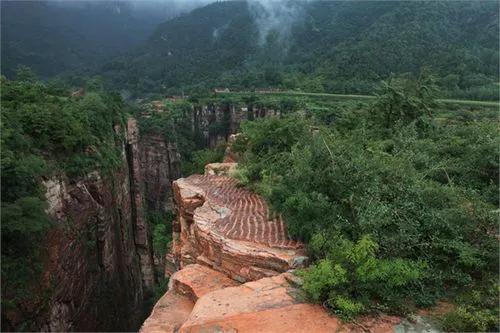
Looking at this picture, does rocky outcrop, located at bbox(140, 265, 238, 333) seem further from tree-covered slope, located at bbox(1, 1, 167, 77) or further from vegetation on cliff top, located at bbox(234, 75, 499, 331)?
tree-covered slope, located at bbox(1, 1, 167, 77)

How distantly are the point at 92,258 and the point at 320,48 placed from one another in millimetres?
65725

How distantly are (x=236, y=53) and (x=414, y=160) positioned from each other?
82.1m

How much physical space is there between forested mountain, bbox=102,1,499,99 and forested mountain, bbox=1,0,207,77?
12.3 m

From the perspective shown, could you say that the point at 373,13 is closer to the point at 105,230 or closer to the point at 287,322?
the point at 105,230

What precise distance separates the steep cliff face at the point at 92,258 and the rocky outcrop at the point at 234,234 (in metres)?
6.43

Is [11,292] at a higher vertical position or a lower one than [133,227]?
higher

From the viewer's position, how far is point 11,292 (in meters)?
10.3

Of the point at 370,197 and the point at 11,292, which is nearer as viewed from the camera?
the point at 370,197

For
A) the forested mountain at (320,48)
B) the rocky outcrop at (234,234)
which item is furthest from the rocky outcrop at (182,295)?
the forested mountain at (320,48)

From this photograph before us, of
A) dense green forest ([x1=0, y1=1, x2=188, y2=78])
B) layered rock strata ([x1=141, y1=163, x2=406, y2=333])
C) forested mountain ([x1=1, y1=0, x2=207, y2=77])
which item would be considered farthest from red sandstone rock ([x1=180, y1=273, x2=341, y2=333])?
forested mountain ([x1=1, y1=0, x2=207, y2=77])

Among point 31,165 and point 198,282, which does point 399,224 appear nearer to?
point 198,282

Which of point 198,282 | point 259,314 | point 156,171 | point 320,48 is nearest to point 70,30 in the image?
point 320,48

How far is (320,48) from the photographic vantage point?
7294cm

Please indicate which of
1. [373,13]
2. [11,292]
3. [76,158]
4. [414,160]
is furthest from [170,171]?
[373,13]
